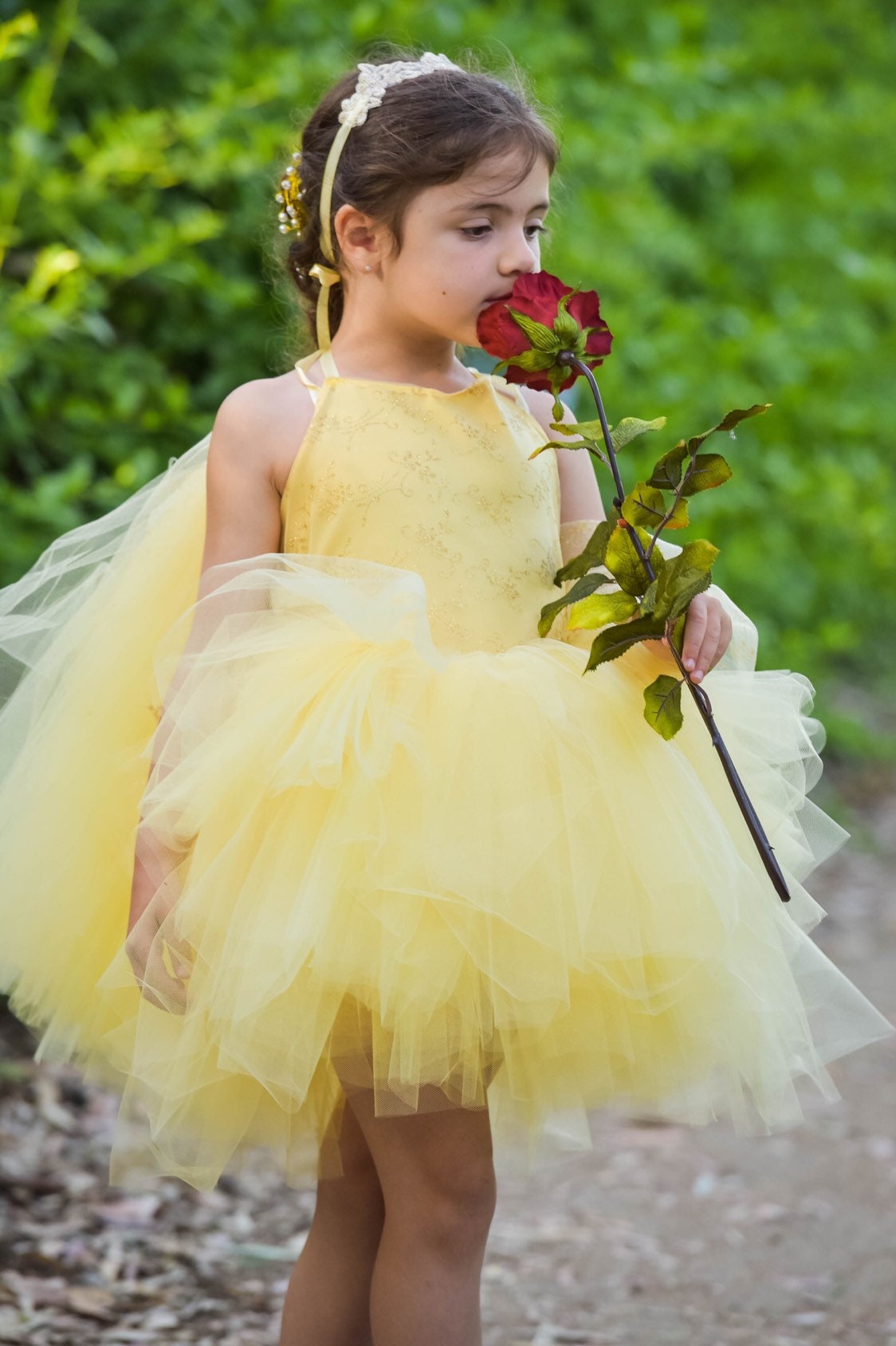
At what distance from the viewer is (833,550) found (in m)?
6.08

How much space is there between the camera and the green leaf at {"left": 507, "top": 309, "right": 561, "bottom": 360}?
164 cm

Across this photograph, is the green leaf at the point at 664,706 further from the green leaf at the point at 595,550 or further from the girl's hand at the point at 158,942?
the girl's hand at the point at 158,942

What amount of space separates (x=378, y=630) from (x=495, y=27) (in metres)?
3.73

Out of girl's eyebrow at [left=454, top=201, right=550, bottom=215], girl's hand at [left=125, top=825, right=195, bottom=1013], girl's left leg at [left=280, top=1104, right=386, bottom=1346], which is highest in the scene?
girl's eyebrow at [left=454, top=201, right=550, bottom=215]

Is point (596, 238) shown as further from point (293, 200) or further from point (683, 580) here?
point (683, 580)

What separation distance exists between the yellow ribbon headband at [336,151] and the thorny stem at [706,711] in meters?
0.44

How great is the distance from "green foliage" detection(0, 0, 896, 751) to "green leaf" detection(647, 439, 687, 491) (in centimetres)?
77

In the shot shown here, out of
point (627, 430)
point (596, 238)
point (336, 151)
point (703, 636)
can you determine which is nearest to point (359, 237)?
point (336, 151)

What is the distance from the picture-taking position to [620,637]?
1585 mm

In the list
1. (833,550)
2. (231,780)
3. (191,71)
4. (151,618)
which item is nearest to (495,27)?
(191,71)

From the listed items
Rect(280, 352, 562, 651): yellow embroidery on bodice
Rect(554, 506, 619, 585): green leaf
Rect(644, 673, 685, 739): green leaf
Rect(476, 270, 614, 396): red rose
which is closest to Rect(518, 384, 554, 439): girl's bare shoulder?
Rect(280, 352, 562, 651): yellow embroidery on bodice

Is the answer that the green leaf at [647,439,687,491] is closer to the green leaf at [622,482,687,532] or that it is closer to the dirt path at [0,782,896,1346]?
the green leaf at [622,482,687,532]

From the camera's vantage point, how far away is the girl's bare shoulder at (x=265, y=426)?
5.74ft

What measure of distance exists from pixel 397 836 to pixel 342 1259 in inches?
26.4
